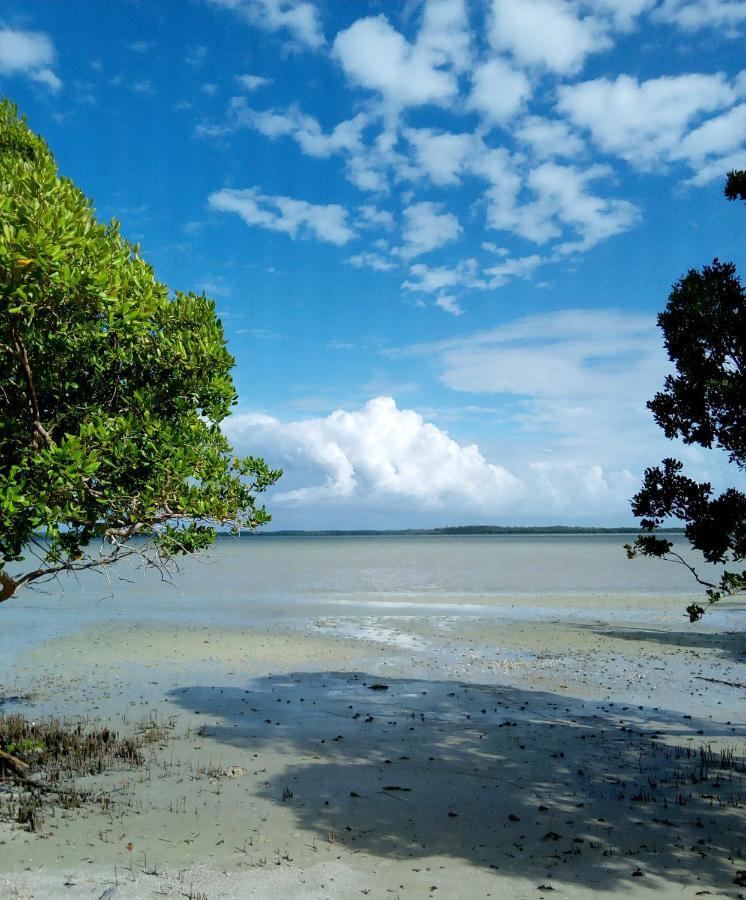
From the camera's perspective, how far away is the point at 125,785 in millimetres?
12883

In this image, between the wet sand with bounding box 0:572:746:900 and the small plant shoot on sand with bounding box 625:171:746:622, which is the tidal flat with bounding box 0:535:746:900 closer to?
the wet sand with bounding box 0:572:746:900

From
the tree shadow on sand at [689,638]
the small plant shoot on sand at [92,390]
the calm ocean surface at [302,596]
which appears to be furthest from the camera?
the calm ocean surface at [302,596]

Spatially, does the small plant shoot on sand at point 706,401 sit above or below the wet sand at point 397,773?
above

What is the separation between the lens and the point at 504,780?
13.6 metres

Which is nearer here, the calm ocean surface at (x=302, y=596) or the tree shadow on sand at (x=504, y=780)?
the tree shadow on sand at (x=504, y=780)

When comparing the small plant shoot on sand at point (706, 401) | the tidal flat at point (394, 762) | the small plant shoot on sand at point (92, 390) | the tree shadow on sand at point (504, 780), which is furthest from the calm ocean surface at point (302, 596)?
the small plant shoot on sand at point (706, 401)

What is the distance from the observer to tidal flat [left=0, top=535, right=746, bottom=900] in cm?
982

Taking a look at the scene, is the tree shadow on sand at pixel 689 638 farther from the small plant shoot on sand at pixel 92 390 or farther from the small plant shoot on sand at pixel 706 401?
the small plant shoot on sand at pixel 92 390

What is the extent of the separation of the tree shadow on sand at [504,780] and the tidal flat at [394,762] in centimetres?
6

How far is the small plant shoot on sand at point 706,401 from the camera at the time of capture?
1235 cm

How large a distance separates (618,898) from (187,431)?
10370 millimetres

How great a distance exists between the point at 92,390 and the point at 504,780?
11.2m

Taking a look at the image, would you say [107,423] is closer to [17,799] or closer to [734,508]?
[17,799]

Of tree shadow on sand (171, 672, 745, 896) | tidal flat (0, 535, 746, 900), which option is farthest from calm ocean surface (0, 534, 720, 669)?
tree shadow on sand (171, 672, 745, 896)
